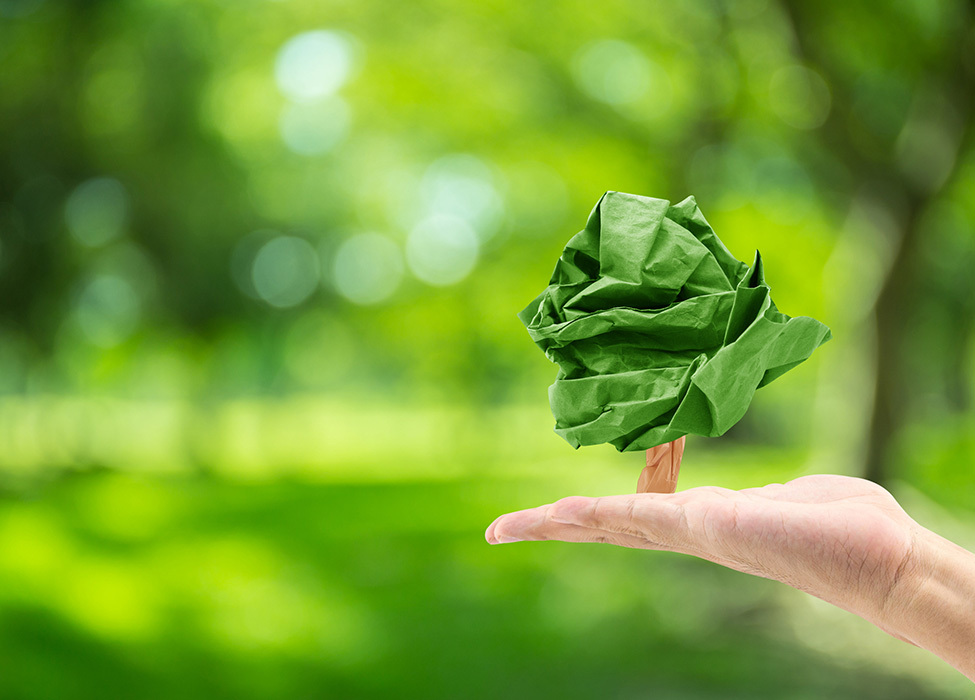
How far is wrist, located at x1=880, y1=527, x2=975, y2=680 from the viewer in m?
1.84

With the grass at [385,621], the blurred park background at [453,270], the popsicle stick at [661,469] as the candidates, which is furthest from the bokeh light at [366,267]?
the popsicle stick at [661,469]

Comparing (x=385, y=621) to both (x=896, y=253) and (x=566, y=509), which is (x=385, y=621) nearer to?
(x=896, y=253)

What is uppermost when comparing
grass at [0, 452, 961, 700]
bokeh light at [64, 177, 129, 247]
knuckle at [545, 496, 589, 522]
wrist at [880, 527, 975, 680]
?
bokeh light at [64, 177, 129, 247]

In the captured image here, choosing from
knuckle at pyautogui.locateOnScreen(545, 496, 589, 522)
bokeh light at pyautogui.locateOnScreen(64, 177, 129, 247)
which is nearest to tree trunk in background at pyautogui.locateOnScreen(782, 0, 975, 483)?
knuckle at pyautogui.locateOnScreen(545, 496, 589, 522)

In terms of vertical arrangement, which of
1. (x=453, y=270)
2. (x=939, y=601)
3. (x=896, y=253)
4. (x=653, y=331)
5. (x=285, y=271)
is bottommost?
(x=939, y=601)

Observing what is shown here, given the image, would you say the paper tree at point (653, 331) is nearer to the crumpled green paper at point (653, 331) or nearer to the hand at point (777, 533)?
the crumpled green paper at point (653, 331)

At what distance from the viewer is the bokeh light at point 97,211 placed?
12.7 m

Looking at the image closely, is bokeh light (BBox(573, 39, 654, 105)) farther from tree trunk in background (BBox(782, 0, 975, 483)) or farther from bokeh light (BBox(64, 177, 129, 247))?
bokeh light (BBox(64, 177, 129, 247))

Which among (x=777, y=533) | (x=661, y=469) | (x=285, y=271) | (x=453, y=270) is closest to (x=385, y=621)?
(x=661, y=469)

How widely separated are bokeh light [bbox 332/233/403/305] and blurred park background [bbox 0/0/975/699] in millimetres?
468

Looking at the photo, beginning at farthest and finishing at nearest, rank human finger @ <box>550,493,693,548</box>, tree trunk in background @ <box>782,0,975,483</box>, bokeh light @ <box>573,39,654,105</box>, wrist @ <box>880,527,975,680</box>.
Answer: bokeh light @ <box>573,39,654,105</box>, tree trunk in background @ <box>782,0,975,483</box>, human finger @ <box>550,493,693,548</box>, wrist @ <box>880,527,975,680</box>

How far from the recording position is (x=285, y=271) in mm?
18172

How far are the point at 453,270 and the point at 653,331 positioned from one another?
461 inches

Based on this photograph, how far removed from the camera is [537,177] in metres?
8.98
